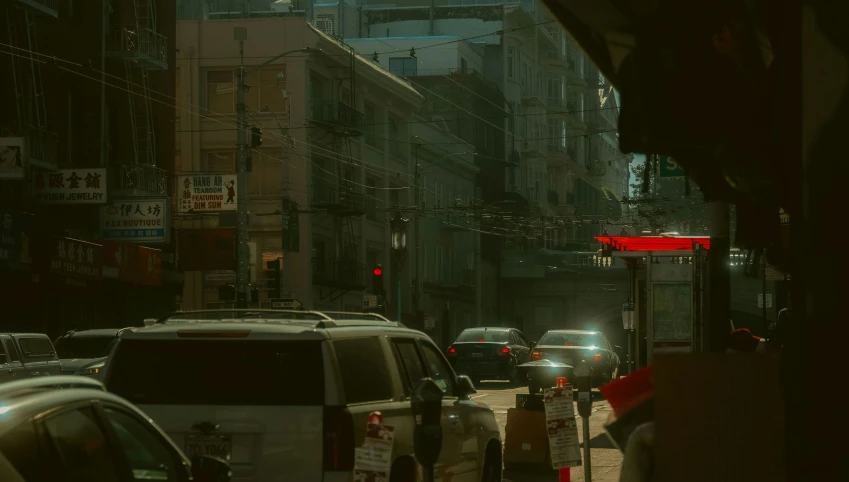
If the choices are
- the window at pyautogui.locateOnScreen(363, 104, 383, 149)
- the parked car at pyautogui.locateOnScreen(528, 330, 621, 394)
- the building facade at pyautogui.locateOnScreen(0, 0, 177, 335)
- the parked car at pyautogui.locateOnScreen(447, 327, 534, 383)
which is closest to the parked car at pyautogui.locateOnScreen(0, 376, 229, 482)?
the building facade at pyautogui.locateOnScreen(0, 0, 177, 335)

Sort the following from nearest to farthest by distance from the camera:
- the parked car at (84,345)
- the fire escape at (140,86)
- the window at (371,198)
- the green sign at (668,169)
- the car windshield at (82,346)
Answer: the green sign at (668,169), the parked car at (84,345), the car windshield at (82,346), the fire escape at (140,86), the window at (371,198)

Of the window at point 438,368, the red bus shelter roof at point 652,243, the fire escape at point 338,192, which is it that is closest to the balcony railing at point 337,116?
the fire escape at point 338,192

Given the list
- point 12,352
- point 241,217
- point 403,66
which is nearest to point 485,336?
point 241,217

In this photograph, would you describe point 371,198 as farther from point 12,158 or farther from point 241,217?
point 12,158

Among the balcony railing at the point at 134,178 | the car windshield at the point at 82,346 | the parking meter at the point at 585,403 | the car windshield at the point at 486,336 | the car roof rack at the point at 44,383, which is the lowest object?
the car windshield at the point at 486,336

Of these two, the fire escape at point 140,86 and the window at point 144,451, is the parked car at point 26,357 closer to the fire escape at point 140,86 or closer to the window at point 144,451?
the fire escape at point 140,86

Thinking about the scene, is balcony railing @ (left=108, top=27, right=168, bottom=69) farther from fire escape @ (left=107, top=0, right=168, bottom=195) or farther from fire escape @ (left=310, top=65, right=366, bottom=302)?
fire escape @ (left=310, top=65, right=366, bottom=302)

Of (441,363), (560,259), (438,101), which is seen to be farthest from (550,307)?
(441,363)

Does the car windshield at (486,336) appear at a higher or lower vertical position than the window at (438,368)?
lower

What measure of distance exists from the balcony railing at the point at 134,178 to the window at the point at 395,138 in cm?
2129

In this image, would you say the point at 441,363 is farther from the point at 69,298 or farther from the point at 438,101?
the point at 438,101

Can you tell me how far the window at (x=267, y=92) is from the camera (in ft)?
159

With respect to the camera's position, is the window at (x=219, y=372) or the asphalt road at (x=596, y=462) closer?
the window at (x=219, y=372)

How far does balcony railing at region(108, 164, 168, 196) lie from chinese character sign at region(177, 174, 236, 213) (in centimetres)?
87
